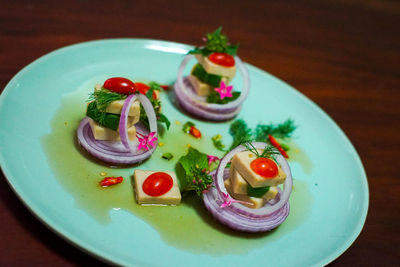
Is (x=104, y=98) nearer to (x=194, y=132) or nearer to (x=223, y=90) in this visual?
(x=194, y=132)

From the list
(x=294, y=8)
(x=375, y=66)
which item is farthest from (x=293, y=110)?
(x=294, y=8)

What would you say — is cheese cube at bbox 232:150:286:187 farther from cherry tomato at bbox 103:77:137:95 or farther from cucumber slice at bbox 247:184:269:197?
cherry tomato at bbox 103:77:137:95

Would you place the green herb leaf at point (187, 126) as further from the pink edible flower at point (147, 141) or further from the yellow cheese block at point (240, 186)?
the yellow cheese block at point (240, 186)

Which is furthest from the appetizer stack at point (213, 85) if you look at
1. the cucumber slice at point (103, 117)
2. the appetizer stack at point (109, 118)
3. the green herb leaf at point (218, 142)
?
the cucumber slice at point (103, 117)

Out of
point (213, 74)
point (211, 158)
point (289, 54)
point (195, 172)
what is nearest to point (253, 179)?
point (195, 172)

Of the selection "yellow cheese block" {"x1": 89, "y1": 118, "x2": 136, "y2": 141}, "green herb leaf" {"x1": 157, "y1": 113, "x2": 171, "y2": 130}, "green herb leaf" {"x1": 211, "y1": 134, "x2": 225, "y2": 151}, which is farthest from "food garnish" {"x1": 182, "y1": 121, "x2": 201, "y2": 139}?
"yellow cheese block" {"x1": 89, "y1": 118, "x2": 136, "y2": 141}
